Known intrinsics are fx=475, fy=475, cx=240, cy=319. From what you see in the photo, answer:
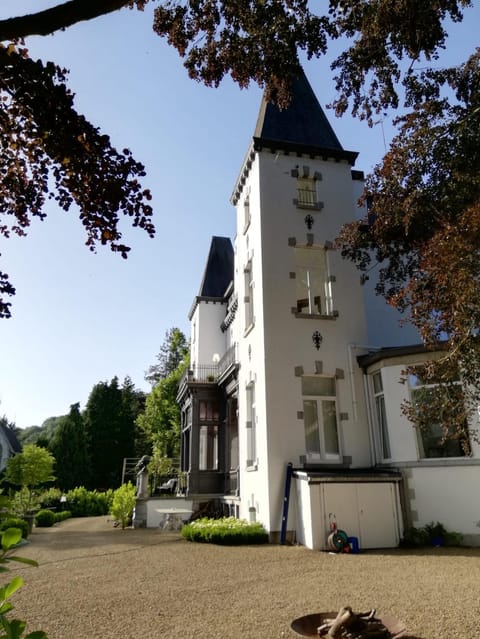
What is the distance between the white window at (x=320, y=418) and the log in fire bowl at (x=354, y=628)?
307 inches

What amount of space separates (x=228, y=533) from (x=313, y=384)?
14.4 ft

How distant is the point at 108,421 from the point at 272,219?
39327 millimetres

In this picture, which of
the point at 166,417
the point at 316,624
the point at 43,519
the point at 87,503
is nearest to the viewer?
the point at 316,624

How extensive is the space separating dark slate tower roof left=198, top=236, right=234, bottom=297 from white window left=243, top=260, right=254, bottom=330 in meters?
8.76

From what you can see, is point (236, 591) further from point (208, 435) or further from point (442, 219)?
point (208, 435)

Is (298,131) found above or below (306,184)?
above

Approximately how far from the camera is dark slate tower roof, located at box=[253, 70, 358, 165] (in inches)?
600

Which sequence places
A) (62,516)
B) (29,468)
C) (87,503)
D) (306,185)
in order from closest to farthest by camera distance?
(306,185) → (29,468) → (62,516) → (87,503)

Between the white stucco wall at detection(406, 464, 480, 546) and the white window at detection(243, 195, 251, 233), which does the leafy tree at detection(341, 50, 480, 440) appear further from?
the white window at detection(243, 195, 251, 233)

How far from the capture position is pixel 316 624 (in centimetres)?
470

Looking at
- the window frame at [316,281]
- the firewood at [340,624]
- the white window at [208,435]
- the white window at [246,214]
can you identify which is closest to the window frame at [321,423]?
the window frame at [316,281]

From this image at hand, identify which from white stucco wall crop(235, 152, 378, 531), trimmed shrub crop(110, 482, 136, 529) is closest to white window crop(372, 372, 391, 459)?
white stucco wall crop(235, 152, 378, 531)

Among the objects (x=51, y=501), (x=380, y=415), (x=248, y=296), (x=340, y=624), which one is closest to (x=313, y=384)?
(x=380, y=415)

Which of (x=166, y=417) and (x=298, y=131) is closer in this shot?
(x=298, y=131)
